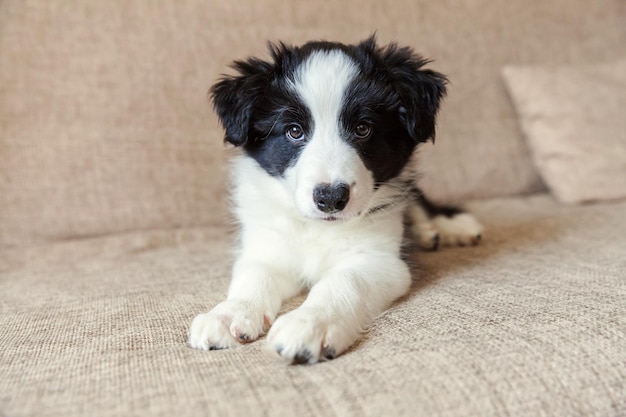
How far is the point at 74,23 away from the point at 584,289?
2291mm

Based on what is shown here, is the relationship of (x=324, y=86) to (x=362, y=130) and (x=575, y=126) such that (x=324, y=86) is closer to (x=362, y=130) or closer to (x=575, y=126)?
(x=362, y=130)

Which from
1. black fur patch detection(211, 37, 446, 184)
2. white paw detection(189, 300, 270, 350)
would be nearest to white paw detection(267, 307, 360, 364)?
white paw detection(189, 300, 270, 350)

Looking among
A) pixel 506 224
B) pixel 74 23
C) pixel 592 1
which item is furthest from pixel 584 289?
pixel 592 1

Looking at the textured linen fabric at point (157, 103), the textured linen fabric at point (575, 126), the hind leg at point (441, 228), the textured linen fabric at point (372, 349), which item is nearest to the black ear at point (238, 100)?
the textured linen fabric at point (372, 349)

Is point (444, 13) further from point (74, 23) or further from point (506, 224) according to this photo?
point (74, 23)

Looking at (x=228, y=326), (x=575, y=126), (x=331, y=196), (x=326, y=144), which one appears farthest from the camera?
(x=575, y=126)

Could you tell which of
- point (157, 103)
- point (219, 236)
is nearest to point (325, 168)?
point (219, 236)

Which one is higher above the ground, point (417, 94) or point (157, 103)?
point (417, 94)

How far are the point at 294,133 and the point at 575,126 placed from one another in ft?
6.13

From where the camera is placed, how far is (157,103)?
284 cm

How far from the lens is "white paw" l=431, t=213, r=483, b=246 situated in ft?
8.30

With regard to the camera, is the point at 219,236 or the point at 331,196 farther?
the point at 219,236

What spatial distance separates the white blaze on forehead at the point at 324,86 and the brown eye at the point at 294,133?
56 mm

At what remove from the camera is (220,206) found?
2939mm
